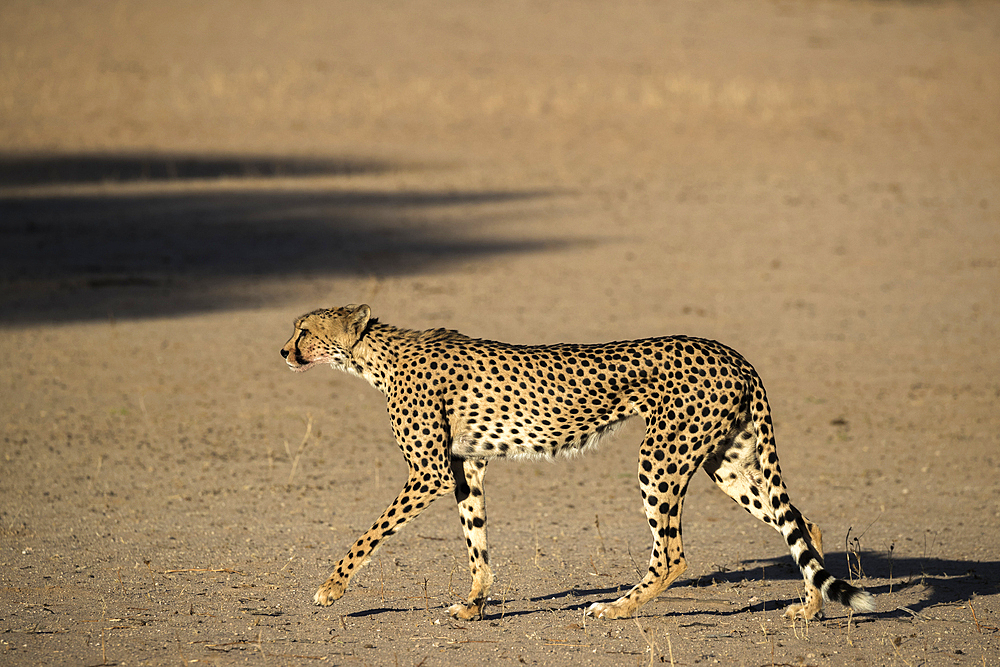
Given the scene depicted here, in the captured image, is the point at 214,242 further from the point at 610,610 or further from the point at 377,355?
the point at 610,610

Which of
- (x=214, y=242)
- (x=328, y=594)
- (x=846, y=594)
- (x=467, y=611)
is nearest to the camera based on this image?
(x=846, y=594)

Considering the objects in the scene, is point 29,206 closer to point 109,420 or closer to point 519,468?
point 109,420

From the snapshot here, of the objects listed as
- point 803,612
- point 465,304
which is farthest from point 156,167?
point 803,612

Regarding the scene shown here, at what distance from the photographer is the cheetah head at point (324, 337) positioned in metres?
5.71

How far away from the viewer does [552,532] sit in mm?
7332

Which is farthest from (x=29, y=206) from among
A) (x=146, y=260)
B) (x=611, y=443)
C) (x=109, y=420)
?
(x=611, y=443)

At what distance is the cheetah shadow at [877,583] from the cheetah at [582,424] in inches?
13.6

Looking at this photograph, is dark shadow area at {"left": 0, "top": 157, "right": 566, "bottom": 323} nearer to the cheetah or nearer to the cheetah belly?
the cheetah

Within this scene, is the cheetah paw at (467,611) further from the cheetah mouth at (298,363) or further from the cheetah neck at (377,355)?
the cheetah mouth at (298,363)

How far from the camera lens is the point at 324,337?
572 centimetres

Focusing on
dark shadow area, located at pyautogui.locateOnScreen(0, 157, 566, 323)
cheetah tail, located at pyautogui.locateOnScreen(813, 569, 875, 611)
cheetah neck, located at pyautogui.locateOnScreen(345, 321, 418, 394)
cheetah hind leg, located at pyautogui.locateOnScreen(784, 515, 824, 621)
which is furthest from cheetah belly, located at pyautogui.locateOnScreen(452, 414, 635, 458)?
dark shadow area, located at pyautogui.locateOnScreen(0, 157, 566, 323)

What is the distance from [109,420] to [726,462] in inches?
224

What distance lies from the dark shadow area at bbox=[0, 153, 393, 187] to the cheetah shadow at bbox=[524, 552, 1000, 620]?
15974 millimetres

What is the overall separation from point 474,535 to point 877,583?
215cm
